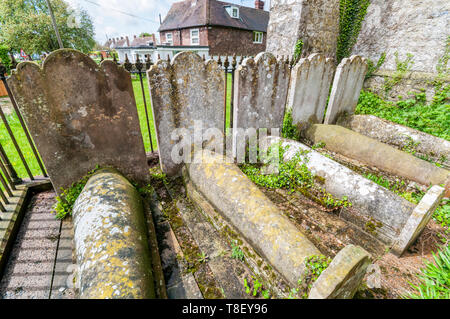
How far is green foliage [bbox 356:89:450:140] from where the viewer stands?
511 centimetres

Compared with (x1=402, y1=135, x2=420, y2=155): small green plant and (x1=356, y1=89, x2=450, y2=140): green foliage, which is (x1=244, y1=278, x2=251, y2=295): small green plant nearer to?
(x1=402, y1=135, x2=420, y2=155): small green plant

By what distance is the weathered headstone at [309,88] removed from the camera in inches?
170

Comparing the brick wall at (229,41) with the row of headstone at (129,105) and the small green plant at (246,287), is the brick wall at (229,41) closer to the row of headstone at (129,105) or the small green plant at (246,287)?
the row of headstone at (129,105)

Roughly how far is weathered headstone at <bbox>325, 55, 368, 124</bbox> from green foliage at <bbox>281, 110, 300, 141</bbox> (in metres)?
1.17

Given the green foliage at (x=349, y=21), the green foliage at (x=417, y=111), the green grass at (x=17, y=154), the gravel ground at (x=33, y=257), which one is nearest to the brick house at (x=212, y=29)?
the green foliage at (x=349, y=21)

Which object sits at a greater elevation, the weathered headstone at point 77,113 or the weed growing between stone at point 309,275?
the weathered headstone at point 77,113

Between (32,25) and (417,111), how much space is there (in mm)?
37497

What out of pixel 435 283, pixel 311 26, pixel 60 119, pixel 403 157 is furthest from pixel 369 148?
pixel 60 119

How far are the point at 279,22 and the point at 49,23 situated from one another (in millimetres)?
32555

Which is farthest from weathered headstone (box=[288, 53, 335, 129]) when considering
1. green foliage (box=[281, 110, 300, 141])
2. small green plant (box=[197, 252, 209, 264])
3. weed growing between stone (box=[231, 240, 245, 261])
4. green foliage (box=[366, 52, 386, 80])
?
small green plant (box=[197, 252, 209, 264])

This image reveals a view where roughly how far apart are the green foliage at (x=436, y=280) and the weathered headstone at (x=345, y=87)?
3794 mm

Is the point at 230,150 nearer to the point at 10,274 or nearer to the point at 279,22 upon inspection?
the point at 10,274

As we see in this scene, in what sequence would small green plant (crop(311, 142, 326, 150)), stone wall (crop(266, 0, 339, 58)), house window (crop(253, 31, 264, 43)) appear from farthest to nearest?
1. house window (crop(253, 31, 264, 43))
2. stone wall (crop(266, 0, 339, 58))
3. small green plant (crop(311, 142, 326, 150))

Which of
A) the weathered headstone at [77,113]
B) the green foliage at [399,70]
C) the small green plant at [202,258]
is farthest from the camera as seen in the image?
the green foliage at [399,70]
